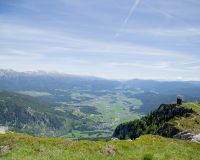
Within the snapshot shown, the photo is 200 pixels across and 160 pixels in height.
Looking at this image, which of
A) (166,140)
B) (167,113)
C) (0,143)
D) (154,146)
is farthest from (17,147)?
(167,113)

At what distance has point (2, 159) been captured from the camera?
37062 millimetres

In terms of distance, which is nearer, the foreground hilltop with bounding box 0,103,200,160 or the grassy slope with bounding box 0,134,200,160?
the grassy slope with bounding box 0,134,200,160

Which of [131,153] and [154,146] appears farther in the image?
[154,146]

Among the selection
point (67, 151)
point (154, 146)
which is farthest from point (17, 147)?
point (154, 146)

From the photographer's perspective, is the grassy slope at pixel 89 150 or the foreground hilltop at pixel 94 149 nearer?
the grassy slope at pixel 89 150

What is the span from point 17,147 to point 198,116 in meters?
120

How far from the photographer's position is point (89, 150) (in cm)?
4253

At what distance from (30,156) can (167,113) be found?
158m

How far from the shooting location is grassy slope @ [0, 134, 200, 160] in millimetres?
39625

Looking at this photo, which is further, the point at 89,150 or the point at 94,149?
the point at 94,149

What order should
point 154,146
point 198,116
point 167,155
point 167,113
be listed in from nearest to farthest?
point 167,155 → point 154,146 → point 198,116 → point 167,113

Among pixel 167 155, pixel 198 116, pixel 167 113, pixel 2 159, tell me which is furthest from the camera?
pixel 167 113

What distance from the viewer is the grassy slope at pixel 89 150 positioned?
39625mm

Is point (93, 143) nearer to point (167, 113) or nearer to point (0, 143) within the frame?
point (0, 143)
